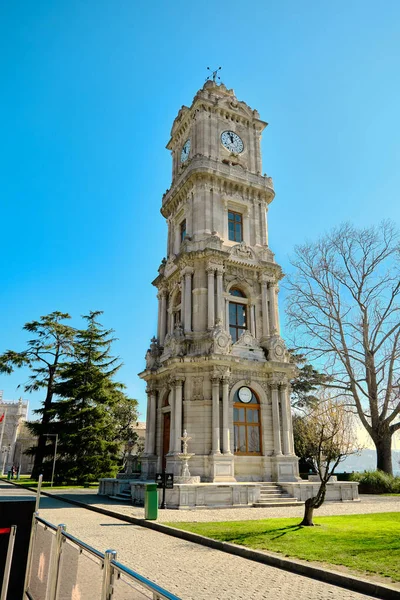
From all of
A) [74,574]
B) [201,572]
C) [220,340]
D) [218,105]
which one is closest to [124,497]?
[220,340]

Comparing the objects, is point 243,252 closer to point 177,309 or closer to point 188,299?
point 188,299

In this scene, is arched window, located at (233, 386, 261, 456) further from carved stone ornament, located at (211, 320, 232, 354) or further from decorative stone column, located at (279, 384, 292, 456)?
carved stone ornament, located at (211, 320, 232, 354)

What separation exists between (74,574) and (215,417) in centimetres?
1924

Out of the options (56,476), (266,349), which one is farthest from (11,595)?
(56,476)

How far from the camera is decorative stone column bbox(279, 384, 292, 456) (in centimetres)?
2503

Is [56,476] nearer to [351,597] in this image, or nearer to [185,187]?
[185,187]

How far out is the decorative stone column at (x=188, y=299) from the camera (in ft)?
88.0

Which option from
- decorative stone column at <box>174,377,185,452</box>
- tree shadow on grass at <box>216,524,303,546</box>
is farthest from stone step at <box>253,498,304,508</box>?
tree shadow on grass at <box>216,524,303,546</box>

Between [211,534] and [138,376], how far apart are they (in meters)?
19.1

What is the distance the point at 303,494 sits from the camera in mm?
22312

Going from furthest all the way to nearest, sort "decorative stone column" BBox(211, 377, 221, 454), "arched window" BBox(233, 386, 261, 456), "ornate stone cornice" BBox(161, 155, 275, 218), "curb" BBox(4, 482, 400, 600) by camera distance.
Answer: "ornate stone cornice" BBox(161, 155, 275, 218) → "arched window" BBox(233, 386, 261, 456) → "decorative stone column" BBox(211, 377, 221, 454) → "curb" BBox(4, 482, 400, 600)

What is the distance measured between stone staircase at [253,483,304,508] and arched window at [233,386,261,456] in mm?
2261

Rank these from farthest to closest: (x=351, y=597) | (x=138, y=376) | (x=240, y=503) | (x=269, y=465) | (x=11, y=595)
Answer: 1. (x=138, y=376)
2. (x=269, y=465)
3. (x=240, y=503)
4. (x=351, y=597)
5. (x=11, y=595)

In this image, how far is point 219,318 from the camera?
25.9 metres
